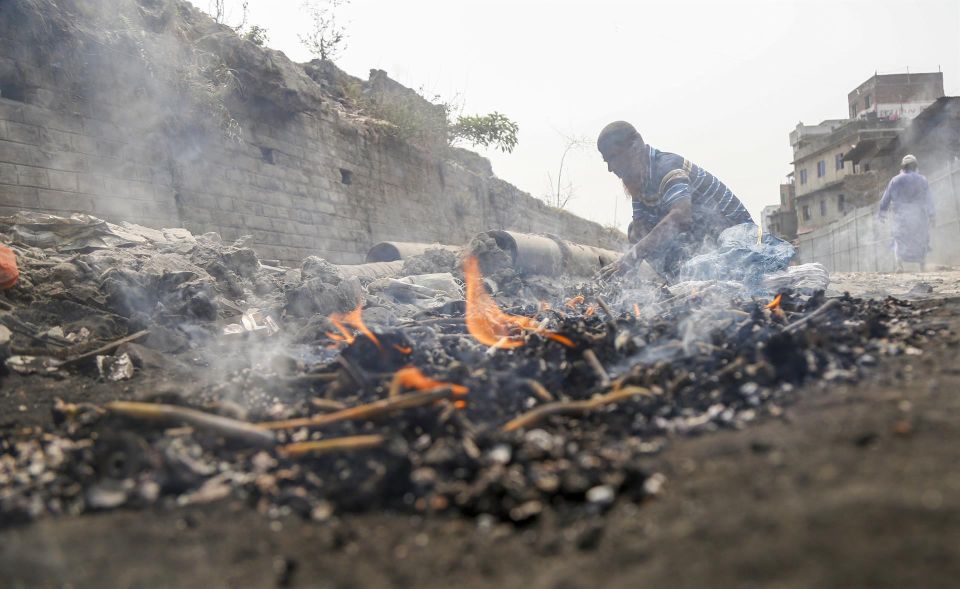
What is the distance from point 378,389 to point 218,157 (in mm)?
7219

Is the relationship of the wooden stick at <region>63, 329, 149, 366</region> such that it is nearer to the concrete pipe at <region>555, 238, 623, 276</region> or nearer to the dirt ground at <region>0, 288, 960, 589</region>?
the dirt ground at <region>0, 288, 960, 589</region>

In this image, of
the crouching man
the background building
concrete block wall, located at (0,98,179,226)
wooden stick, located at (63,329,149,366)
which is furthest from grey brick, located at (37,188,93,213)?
the background building

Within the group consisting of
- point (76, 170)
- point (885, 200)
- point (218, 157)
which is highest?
point (218, 157)

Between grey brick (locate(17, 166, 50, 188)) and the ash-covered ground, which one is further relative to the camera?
grey brick (locate(17, 166, 50, 188))

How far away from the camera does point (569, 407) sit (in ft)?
6.44

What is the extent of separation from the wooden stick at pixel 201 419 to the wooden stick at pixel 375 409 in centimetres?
8

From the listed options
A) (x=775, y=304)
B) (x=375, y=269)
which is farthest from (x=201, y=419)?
(x=375, y=269)

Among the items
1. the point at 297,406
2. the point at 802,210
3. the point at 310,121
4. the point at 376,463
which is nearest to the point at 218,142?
the point at 310,121

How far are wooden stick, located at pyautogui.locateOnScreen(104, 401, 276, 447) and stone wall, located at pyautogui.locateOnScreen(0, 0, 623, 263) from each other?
5073mm

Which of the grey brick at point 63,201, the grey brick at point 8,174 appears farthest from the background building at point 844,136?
the grey brick at point 8,174

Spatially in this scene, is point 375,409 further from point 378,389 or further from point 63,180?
point 63,180

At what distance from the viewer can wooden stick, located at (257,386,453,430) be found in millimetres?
1915

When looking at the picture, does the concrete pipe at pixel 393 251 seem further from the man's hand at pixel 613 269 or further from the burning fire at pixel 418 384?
the burning fire at pixel 418 384

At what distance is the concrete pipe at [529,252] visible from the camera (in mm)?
7531
